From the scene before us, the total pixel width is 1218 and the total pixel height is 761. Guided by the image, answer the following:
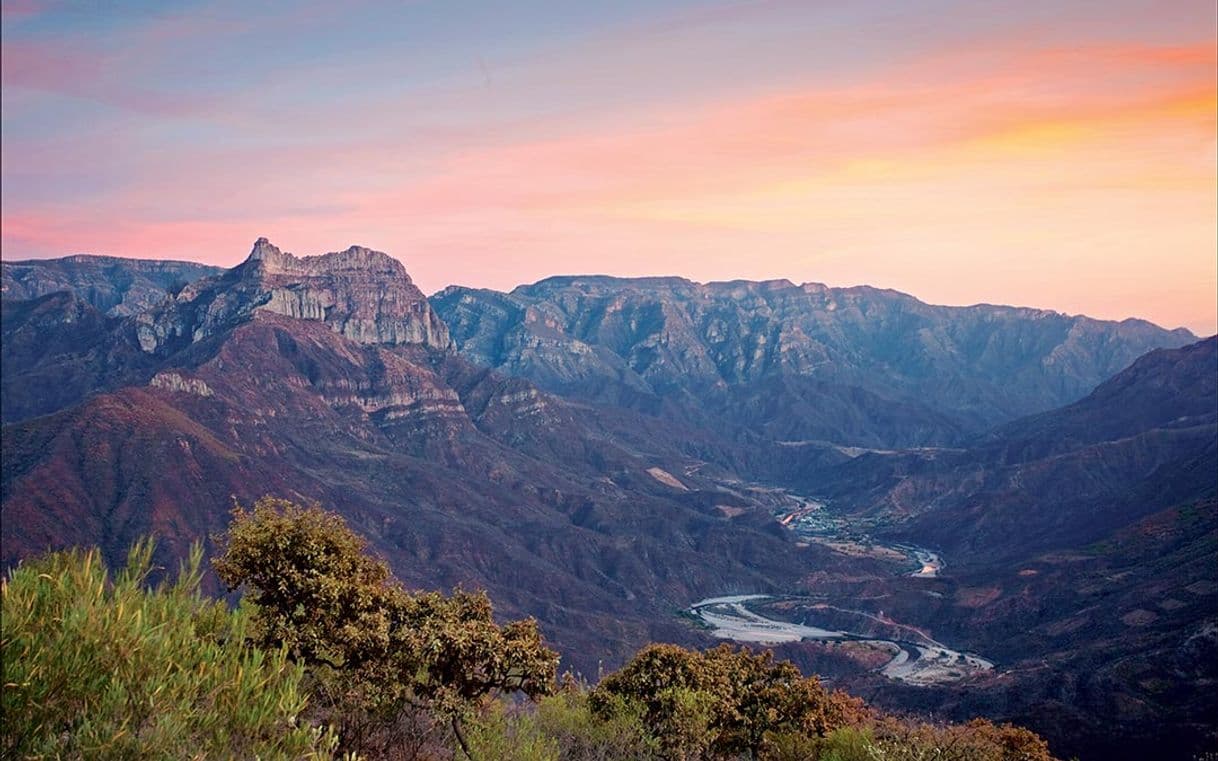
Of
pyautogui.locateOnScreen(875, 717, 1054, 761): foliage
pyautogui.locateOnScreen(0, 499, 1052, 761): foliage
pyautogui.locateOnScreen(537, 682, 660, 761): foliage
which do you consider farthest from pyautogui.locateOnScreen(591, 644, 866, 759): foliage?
pyautogui.locateOnScreen(875, 717, 1054, 761): foliage

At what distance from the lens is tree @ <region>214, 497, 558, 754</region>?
3086 cm

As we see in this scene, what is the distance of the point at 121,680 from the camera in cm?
1777

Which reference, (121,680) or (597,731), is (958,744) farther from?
(121,680)

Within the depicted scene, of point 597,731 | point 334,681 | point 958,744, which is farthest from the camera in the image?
point 597,731

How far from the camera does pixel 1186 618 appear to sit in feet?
490

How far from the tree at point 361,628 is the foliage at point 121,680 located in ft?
31.4

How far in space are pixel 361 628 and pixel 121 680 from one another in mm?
14975

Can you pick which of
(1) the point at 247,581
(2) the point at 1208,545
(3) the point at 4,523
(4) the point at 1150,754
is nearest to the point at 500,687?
(1) the point at 247,581

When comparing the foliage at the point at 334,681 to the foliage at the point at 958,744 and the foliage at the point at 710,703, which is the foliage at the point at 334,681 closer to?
the foliage at the point at 710,703

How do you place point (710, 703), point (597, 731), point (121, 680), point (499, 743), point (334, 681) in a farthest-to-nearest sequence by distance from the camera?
point (710, 703)
point (597, 731)
point (499, 743)
point (334, 681)
point (121, 680)

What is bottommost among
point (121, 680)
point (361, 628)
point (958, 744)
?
point (958, 744)

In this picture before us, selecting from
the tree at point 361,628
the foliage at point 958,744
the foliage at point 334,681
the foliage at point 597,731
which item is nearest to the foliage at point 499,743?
the foliage at point 334,681

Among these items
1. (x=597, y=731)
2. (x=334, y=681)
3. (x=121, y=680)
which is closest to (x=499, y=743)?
(x=334, y=681)

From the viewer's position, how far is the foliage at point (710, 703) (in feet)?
164
